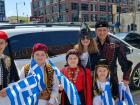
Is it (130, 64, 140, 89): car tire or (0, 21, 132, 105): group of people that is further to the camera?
(130, 64, 140, 89): car tire

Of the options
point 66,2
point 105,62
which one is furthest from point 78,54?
point 66,2

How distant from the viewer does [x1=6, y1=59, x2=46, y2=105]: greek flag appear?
14.4 feet

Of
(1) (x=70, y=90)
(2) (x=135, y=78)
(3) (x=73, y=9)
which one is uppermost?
(3) (x=73, y=9)

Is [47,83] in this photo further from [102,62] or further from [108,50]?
[108,50]

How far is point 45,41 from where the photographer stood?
7020mm

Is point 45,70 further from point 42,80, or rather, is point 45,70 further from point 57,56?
point 57,56

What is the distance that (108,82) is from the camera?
5035mm

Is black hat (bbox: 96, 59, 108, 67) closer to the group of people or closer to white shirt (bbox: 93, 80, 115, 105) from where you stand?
the group of people

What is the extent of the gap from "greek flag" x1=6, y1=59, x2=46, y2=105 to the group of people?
2.8 inches

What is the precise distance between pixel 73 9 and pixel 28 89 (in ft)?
312

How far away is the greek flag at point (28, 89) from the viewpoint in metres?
4.40

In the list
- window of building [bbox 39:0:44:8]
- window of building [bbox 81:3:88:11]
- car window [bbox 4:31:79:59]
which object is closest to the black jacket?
car window [bbox 4:31:79:59]

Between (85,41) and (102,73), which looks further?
(85,41)

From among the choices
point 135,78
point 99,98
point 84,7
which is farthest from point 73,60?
point 84,7
